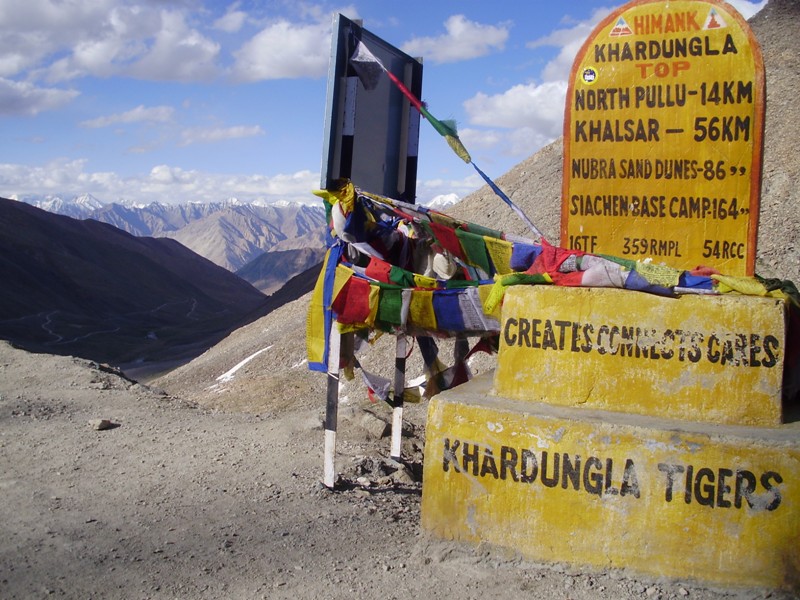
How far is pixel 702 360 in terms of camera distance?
13.8 feet

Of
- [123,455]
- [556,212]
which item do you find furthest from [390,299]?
[556,212]

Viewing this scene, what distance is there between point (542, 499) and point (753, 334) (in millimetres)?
1413

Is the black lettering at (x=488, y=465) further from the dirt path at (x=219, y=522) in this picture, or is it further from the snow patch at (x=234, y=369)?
the snow patch at (x=234, y=369)

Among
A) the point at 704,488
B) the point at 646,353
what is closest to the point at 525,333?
the point at 646,353

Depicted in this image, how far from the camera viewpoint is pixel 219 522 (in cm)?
516

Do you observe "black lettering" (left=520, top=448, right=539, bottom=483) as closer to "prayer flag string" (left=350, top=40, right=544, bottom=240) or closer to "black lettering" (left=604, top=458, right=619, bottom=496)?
"black lettering" (left=604, top=458, right=619, bottom=496)

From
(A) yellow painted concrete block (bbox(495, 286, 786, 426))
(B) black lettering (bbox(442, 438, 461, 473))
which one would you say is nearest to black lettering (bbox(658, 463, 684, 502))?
(A) yellow painted concrete block (bbox(495, 286, 786, 426))

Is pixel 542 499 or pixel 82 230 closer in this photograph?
pixel 542 499

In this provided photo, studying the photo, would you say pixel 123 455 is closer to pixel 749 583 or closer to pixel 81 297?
pixel 749 583

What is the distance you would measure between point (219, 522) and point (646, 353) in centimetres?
292

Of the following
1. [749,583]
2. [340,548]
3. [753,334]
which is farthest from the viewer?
[340,548]

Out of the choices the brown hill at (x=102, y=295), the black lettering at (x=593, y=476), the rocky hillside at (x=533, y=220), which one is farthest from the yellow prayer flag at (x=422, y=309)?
the brown hill at (x=102, y=295)

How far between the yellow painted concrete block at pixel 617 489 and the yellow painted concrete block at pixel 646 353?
4.8 inches

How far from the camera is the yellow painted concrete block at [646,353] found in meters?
4.13
